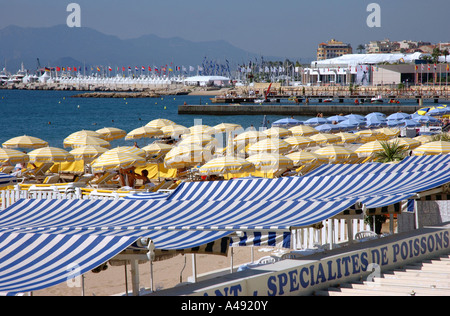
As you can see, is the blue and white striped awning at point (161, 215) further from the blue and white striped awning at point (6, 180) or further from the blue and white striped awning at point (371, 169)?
the blue and white striped awning at point (6, 180)

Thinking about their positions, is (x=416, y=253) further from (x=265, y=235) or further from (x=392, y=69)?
(x=392, y=69)

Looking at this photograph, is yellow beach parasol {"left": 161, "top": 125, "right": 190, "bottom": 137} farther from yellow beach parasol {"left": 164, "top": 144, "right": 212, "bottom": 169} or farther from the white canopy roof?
the white canopy roof

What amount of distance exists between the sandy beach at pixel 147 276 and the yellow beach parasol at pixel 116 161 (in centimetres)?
633

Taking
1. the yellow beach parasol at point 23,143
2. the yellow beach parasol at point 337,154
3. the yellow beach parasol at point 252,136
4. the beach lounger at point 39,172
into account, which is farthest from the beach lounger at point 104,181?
the yellow beach parasol at point 252,136

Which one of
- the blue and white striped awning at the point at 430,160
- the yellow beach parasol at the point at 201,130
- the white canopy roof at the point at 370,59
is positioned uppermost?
the white canopy roof at the point at 370,59

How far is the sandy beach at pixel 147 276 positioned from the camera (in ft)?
30.0

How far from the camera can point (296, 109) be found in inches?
2881

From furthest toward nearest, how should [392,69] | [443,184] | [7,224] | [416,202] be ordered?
[392,69]
[416,202]
[443,184]
[7,224]

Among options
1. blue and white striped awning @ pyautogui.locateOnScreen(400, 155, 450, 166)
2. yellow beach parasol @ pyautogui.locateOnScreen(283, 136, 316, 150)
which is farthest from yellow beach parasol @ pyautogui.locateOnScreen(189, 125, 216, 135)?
blue and white striped awning @ pyautogui.locateOnScreen(400, 155, 450, 166)

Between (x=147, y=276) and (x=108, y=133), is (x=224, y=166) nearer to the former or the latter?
(x=147, y=276)

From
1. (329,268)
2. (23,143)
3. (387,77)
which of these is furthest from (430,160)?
(387,77)

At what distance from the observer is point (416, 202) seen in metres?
9.85
